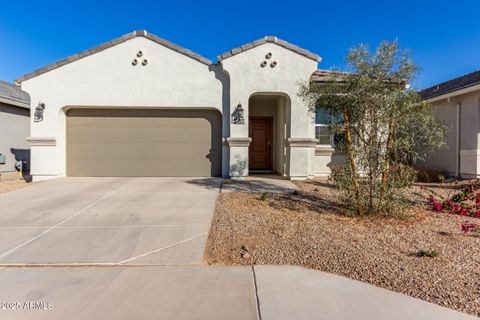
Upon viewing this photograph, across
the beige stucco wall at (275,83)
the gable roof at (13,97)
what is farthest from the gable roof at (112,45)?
the gable roof at (13,97)

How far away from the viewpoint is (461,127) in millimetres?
11172

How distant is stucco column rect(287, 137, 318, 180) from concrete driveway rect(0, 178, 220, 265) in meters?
3.09

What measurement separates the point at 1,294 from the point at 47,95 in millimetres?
9025

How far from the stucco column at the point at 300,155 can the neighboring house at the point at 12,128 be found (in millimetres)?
12380

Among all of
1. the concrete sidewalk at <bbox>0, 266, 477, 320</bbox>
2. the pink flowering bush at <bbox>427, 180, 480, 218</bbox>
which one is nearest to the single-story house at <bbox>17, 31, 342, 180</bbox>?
the pink flowering bush at <bbox>427, 180, 480, 218</bbox>

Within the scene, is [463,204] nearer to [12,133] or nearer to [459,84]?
[459,84]

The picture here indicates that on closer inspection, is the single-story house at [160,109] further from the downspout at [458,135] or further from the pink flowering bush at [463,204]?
the downspout at [458,135]

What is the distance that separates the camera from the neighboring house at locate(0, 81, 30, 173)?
41.3 feet

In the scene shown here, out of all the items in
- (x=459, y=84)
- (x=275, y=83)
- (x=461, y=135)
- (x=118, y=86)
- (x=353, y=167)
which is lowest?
(x=353, y=167)

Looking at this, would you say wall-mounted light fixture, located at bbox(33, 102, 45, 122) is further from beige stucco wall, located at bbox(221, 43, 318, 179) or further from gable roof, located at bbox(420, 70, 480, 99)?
gable roof, located at bbox(420, 70, 480, 99)

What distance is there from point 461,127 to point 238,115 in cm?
902

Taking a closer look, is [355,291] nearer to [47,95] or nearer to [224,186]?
[224,186]

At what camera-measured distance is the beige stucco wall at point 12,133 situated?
1264 centimetres

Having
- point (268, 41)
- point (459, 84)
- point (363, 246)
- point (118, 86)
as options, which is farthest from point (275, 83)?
point (459, 84)
